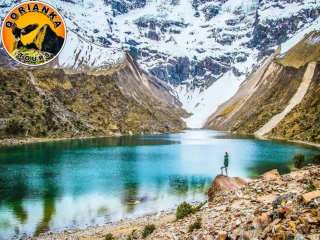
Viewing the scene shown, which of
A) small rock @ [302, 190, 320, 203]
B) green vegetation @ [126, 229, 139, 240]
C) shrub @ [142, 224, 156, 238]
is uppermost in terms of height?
small rock @ [302, 190, 320, 203]

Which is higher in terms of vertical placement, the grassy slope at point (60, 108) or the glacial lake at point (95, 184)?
the grassy slope at point (60, 108)

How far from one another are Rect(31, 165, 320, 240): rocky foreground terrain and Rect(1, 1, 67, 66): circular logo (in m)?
28.9

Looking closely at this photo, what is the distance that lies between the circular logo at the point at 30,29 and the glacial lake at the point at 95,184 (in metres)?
18.8

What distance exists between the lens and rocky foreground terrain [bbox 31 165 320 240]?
1369 cm

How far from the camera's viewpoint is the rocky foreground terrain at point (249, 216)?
13688 mm

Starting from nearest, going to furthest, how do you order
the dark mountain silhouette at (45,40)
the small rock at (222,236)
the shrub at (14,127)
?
1. the small rock at (222,236)
2. the dark mountain silhouette at (45,40)
3. the shrub at (14,127)

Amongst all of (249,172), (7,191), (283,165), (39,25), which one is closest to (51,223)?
(7,191)

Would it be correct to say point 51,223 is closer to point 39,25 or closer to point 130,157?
point 39,25

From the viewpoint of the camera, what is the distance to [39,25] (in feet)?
174

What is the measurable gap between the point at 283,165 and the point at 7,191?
152ft

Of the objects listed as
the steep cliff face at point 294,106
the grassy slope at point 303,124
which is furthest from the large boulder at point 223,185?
the steep cliff face at point 294,106

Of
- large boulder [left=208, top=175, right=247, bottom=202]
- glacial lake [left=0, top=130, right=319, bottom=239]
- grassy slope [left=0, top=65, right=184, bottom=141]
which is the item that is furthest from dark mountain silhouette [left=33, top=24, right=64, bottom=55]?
grassy slope [left=0, top=65, right=184, bottom=141]

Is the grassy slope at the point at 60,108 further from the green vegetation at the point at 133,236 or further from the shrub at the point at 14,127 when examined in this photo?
the green vegetation at the point at 133,236

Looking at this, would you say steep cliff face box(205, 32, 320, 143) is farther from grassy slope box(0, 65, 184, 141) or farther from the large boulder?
the large boulder
